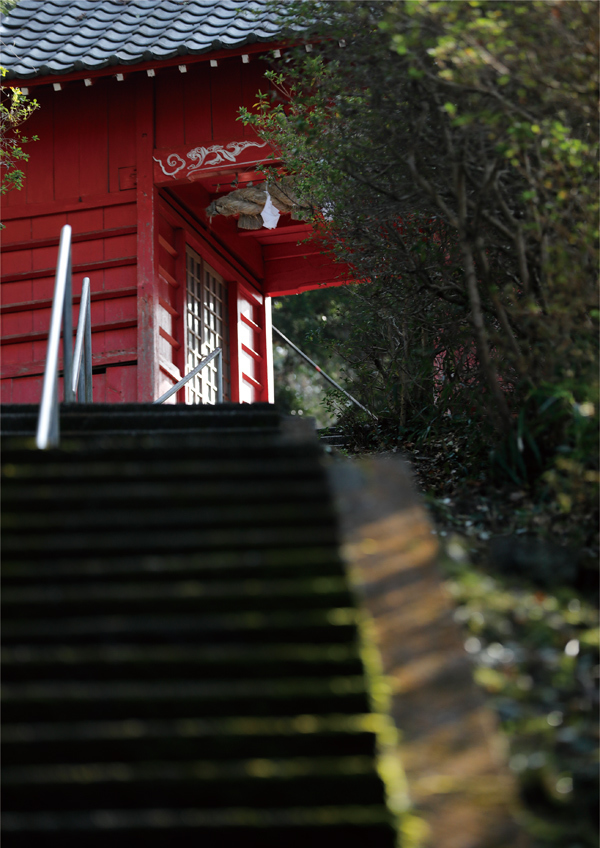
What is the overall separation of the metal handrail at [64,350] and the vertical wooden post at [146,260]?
146 cm

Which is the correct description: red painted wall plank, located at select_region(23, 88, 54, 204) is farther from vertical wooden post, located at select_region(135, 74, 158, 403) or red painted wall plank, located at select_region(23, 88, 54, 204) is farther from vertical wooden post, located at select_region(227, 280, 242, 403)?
vertical wooden post, located at select_region(227, 280, 242, 403)

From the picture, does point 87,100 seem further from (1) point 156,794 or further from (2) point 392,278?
(1) point 156,794

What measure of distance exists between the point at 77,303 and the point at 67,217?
0.79 meters

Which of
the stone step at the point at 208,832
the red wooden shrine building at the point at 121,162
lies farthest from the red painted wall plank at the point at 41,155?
the stone step at the point at 208,832

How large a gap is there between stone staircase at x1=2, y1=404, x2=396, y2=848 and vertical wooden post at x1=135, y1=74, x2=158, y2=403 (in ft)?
14.4

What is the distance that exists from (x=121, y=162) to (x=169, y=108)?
24.5 inches

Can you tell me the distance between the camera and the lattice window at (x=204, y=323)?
853 cm

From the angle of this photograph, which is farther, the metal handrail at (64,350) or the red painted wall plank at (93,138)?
the red painted wall plank at (93,138)

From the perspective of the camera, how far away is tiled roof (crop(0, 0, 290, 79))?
6.97 meters

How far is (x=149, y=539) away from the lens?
2605mm

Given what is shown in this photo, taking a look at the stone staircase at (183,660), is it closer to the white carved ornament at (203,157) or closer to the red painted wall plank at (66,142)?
the white carved ornament at (203,157)

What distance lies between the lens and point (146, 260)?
748cm

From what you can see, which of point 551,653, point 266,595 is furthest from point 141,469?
point 551,653

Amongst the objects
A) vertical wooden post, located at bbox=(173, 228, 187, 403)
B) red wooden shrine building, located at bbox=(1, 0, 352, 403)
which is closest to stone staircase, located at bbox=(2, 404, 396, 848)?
red wooden shrine building, located at bbox=(1, 0, 352, 403)
